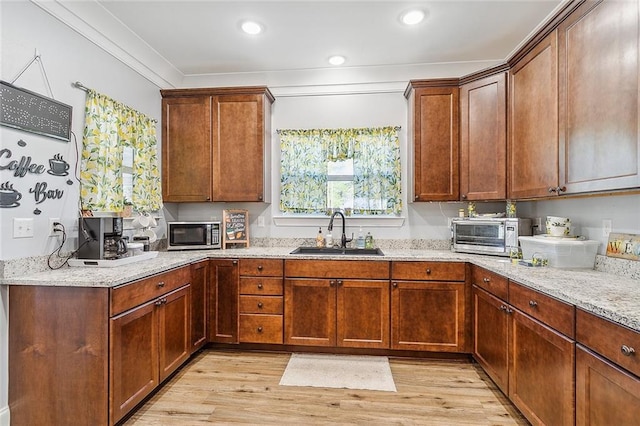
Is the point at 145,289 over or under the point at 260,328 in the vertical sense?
over

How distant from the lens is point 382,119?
339 centimetres

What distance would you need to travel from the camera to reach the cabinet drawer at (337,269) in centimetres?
275

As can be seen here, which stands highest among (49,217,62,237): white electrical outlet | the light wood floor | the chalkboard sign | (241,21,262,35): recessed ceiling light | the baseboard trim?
(241,21,262,35): recessed ceiling light

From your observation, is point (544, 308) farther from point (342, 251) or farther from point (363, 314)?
point (342, 251)

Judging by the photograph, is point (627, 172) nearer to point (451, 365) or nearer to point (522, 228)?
point (522, 228)

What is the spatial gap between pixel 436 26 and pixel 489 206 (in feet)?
5.63

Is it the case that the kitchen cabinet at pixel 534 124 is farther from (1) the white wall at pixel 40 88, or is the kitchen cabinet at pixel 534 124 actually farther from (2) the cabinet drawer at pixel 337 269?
(1) the white wall at pixel 40 88

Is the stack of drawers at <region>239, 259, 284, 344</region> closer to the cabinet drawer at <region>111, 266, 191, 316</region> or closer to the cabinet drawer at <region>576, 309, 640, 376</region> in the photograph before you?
the cabinet drawer at <region>111, 266, 191, 316</region>

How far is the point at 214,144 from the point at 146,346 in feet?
6.32

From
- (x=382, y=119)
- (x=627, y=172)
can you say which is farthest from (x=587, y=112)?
(x=382, y=119)

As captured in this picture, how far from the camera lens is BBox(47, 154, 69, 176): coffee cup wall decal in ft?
6.72

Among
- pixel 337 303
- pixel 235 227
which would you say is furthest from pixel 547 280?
pixel 235 227

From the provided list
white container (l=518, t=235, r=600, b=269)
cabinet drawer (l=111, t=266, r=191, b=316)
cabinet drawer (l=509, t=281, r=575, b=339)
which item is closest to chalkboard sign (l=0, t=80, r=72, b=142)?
cabinet drawer (l=111, t=266, r=191, b=316)

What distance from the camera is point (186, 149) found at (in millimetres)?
3262
